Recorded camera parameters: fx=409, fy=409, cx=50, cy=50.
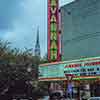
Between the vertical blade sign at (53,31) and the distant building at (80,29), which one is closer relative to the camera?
the distant building at (80,29)

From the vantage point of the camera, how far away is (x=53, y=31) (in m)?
54.9

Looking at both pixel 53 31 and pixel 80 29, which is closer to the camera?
pixel 80 29

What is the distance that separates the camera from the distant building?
50.8 meters

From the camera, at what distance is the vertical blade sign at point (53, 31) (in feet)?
178

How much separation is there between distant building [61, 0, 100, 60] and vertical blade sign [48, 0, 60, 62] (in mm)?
2201

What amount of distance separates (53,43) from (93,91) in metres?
8.62

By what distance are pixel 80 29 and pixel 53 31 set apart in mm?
3680

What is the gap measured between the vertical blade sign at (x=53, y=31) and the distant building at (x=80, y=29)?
2201 mm

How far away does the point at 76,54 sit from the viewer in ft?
180

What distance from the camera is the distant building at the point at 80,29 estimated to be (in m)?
50.8

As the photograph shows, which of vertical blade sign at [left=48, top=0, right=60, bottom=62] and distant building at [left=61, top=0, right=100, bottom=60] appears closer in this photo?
distant building at [left=61, top=0, right=100, bottom=60]

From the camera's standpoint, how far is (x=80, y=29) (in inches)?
2126

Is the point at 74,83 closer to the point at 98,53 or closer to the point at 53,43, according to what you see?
the point at 98,53

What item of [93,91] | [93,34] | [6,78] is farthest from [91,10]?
[6,78]
